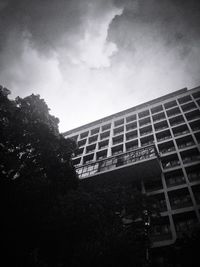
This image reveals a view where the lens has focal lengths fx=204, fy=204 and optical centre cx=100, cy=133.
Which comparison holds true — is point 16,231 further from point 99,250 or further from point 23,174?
point 99,250

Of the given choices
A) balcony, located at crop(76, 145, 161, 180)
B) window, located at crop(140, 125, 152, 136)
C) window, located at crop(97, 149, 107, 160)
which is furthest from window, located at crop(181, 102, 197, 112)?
window, located at crop(97, 149, 107, 160)

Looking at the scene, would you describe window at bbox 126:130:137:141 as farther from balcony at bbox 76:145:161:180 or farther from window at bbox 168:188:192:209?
window at bbox 168:188:192:209

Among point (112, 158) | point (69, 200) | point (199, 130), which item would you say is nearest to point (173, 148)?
point (199, 130)

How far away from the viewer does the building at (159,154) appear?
70.5 feet

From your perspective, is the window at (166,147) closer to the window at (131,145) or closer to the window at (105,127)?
the window at (131,145)

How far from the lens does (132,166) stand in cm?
2433

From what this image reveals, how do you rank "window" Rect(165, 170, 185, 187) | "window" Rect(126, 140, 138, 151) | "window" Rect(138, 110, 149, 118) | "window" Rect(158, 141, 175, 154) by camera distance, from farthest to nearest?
"window" Rect(138, 110, 149, 118) → "window" Rect(126, 140, 138, 151) → "window" Rect(158, 141, 175, 154) → "window" Rect(165, 170, 185, 187)

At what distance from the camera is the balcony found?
2422cm

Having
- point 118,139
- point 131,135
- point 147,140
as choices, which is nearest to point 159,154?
point 147,140

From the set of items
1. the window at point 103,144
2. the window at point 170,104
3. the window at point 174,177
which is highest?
the window at point 170,104

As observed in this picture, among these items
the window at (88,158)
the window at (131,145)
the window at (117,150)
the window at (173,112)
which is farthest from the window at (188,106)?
the window at (88,158)

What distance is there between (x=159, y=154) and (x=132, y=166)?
15.8ft

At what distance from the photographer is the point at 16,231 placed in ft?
34.3

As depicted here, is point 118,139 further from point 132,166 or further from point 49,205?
point 49,205
